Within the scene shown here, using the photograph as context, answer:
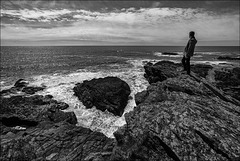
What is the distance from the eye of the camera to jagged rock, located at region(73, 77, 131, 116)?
23.3m

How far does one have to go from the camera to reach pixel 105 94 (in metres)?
25.6

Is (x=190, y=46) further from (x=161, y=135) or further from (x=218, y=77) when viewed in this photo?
(x=218, y=77)

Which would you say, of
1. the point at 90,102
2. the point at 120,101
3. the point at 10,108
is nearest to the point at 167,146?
the point at 120,101

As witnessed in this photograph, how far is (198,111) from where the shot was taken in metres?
7.98

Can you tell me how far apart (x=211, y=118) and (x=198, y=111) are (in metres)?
0.69

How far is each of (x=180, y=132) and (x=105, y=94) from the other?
19.5 metres

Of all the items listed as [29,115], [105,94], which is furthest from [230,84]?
[29,115]

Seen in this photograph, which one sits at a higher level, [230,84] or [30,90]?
[230,84]

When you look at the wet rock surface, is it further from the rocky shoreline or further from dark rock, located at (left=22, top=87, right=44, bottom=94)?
dark rock, located at (left=22, top=87, right=44, bottom=94)

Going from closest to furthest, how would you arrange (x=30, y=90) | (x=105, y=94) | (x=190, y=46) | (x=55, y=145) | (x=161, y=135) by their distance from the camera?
1. (x=161, y=135)
2. (x=55, y=145)
3. (x=190, y=46)
4. (x=105, y=94)
5. (x=30, y=90)

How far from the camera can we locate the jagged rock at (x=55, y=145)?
32.6 ft

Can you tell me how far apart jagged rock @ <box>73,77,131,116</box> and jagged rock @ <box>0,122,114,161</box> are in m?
10.2

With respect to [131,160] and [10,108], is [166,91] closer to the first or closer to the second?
[131,160]

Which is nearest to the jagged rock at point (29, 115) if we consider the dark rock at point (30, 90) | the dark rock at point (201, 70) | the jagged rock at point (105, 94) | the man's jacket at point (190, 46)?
the jagged rock at point (105, 94)
